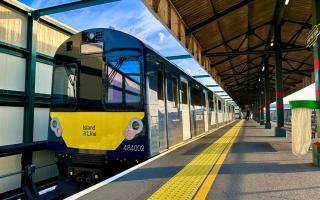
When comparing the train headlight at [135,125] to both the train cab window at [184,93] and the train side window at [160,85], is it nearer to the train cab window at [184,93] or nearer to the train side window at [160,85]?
the train side window at [160,85]

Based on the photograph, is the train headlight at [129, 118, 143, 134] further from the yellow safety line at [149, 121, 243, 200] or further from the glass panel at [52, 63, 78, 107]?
the glass panel at [52, 63, 78, 107]

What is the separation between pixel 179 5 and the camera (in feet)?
31.7

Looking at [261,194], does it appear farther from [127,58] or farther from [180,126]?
[180,126]

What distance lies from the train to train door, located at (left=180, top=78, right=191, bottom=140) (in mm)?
2405

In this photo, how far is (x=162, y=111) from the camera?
647 centimetres

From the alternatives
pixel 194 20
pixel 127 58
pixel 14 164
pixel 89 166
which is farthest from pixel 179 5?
pixel 14 164

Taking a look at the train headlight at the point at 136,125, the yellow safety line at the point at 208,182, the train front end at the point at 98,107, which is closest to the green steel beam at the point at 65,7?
the train front end at the point at 98,107

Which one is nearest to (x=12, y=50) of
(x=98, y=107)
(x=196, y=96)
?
(x=98, y=107)

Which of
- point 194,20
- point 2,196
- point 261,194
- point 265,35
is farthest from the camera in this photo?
point 265,35

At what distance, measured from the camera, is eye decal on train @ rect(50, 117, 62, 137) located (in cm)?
599

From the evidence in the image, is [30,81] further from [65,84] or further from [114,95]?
[114,95]

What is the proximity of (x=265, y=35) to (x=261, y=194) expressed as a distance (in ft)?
47.7

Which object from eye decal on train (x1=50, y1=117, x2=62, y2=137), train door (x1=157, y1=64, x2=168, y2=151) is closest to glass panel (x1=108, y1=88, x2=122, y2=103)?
train door (x1=157, y1=64, x2=168, y2=151)

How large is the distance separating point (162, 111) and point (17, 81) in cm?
436
